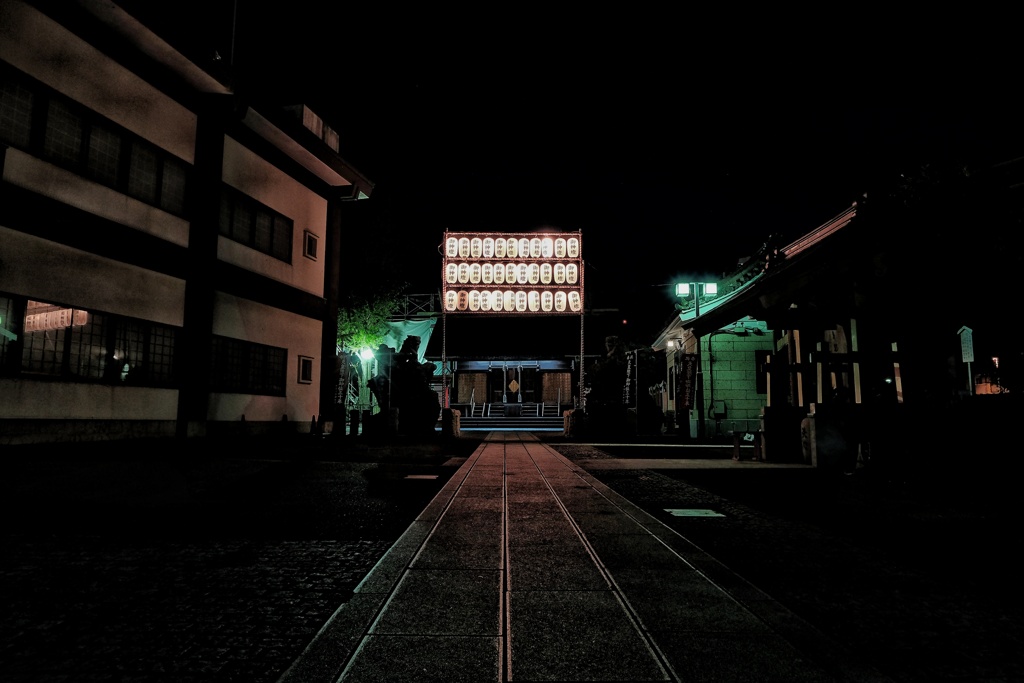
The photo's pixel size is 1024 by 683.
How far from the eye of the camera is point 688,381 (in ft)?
74.2

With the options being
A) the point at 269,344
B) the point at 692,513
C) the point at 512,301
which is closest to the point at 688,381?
the point at 512,301

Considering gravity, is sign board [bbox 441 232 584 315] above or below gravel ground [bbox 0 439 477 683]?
above

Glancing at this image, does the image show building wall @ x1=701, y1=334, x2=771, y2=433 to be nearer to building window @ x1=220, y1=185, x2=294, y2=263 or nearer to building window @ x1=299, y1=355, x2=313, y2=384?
building window @ x1=299, y1=355, x2=313, y2=384

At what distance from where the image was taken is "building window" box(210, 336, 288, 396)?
15992 mm

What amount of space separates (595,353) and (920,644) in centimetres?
3318

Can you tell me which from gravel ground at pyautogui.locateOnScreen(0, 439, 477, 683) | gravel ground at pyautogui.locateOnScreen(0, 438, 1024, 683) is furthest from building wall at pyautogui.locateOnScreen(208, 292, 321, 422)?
gravel ground at pyautogui.locateOnScreen(0, 438, 1024, 683)

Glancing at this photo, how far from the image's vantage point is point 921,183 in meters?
11.6

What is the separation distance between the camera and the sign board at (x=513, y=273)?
30.6 meters

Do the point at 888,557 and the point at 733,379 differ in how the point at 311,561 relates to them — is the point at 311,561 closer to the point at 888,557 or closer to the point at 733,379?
the point at 888,557

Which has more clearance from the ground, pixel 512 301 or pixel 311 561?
pixel 512 301

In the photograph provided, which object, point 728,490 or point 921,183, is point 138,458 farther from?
point 921,183

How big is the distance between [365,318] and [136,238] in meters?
16.1

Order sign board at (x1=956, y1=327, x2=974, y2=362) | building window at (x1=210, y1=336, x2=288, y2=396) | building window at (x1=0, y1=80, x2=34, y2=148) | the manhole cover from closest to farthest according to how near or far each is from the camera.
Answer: the manhole cover, building window at (x1=0, y1=80, x2=34, y2=148), sign board at (x1=956, y1=327, x2=974, y2=362), building window at (x1=210, y1=336, x2=288, y2=396)

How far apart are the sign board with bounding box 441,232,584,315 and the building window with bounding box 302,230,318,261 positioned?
408 inches
